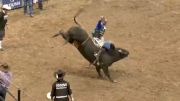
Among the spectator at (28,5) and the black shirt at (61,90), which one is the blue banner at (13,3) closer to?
the spectator at (28,5)

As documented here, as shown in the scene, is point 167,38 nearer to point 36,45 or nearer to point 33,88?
point 36,45

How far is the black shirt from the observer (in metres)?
14.7

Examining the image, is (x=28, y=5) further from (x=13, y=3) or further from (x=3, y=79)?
(x=3, y=79)

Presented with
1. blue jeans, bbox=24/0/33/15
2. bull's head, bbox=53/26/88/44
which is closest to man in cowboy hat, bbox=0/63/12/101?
bull's head, bbox=53/26/88/44

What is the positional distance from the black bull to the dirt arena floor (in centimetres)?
67

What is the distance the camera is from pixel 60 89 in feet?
48.4

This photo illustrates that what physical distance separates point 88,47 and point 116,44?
544 cm

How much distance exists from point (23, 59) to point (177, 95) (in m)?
6.80

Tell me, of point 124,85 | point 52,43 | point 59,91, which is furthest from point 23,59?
point 59,91

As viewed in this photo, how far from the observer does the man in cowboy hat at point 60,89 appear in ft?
47.7

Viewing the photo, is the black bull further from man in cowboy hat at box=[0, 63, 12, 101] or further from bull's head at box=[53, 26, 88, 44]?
Result: man in cowboy hat at box=[0, 63, 12, 101]

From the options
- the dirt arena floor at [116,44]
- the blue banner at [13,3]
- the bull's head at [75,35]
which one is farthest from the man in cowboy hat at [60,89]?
the blue banner at [13,3]

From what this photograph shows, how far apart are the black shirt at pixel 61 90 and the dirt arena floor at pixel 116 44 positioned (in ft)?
11.6

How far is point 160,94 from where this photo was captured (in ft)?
63.1
